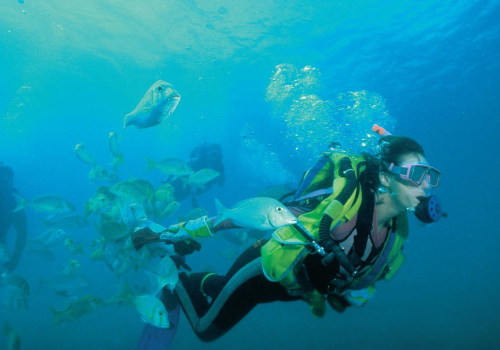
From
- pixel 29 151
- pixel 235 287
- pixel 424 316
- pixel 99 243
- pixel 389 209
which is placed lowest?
pixel 424 316

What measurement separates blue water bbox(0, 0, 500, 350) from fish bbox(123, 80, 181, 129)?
3.35 meters

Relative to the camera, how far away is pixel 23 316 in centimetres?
1532

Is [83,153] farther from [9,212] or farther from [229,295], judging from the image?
[229,295]

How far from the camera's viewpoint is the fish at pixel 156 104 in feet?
10.4

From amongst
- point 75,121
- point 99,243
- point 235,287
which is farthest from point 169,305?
point 75,121

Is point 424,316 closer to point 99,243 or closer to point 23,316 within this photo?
point 99,243

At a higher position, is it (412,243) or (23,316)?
(23,316)

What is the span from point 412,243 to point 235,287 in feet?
144

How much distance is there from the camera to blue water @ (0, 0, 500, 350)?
39.7 feet

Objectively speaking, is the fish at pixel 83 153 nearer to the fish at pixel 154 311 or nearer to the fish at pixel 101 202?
the fish at pixel 101 202

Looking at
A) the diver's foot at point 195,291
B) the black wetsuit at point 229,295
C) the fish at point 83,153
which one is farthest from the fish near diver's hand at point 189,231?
the fish at point 83,153

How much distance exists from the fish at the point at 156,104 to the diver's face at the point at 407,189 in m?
2.54

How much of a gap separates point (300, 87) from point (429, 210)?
22133mm

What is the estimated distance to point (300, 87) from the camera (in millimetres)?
23000
